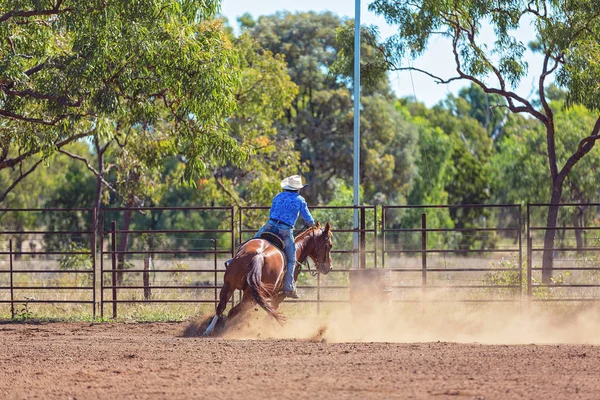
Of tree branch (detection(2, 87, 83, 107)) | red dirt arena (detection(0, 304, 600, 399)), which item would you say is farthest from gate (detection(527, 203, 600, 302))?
tree branch (detection(2, 87, 83, 107))

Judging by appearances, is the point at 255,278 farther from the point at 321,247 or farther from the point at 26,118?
the point at 26,118

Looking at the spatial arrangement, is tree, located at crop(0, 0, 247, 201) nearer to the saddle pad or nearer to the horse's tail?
the saddle pad

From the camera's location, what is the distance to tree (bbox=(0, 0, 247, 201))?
14.9 m

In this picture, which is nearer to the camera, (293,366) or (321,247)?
(293,366)

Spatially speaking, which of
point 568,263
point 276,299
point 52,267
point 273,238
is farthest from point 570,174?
point 273,238

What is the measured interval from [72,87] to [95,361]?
590 cm

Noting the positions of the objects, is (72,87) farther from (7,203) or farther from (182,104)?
(7,203)

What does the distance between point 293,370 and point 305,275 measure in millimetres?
14839

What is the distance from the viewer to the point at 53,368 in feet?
33.2

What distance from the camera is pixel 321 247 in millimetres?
14336

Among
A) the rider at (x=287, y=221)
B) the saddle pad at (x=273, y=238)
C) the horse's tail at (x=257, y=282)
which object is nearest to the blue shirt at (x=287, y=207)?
the rider at (x=287, y=221)

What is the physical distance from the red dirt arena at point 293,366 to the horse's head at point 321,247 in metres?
1.00

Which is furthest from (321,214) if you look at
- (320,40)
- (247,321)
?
(247,321)

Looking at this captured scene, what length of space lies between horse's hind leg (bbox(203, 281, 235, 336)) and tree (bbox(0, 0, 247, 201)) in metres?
4.05
